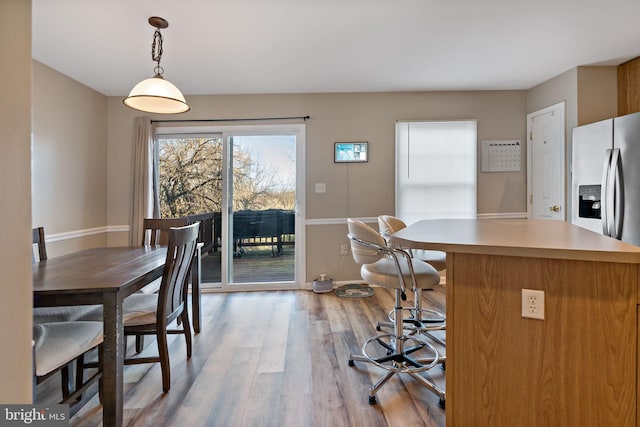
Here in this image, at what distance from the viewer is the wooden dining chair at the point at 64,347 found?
1.28 meters

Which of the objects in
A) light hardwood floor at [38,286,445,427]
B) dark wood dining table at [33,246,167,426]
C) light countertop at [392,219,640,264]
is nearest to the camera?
light countertop at [392,219,640,264]

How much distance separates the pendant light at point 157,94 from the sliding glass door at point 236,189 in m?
1.48

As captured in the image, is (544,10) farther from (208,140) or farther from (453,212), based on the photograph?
(208,140)

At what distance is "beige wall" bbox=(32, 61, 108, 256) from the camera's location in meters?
2.98

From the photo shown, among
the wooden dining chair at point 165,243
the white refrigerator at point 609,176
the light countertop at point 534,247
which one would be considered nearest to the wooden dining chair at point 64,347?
the wooden dining chair at point 165,243

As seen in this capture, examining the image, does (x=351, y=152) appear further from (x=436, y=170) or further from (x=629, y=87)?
(x=629, y=87)

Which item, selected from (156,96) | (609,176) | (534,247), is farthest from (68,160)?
(609,176)

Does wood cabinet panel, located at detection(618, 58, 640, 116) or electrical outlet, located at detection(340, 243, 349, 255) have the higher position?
wood cabinet panel, located at detection(618, 58, 640, 116)

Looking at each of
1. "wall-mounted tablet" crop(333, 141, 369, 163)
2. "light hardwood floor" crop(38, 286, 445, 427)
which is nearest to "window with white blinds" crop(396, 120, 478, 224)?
"wall-mounted tablet" crop(333, 141, 369, 163)

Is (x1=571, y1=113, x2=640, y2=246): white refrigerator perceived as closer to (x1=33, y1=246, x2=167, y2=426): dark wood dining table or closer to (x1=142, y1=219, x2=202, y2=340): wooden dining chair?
(x1=142, y1=219, x2=202, y2=340): wooden dining chair

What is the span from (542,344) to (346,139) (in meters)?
3.17

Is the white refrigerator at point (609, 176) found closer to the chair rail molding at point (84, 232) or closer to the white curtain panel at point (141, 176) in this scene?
the white curtain panel at point (141, 176)

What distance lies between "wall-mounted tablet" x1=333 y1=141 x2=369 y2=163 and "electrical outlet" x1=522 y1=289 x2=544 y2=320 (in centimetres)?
296

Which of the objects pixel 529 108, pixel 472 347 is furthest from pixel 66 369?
pixel 529 108
